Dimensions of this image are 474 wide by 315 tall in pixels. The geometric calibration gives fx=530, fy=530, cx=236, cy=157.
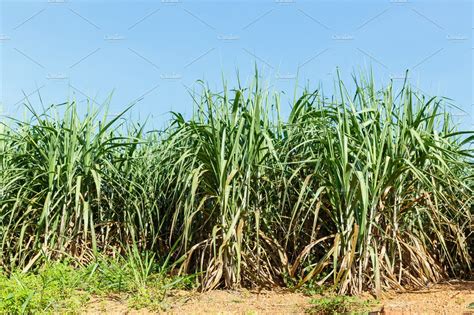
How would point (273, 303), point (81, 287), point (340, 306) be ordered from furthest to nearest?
point (81, 287)
point (273, 303)
point (340, 306)

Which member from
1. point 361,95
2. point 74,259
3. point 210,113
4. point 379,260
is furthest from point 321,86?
point 74,259

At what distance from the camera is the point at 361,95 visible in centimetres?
375

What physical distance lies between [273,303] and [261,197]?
2.50 ft

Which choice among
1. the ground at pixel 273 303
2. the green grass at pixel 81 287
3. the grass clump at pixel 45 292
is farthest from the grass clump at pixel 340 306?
the grass clump at pixel 45 292

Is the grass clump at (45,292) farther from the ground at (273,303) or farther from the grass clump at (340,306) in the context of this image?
the grass clump at (340,306)

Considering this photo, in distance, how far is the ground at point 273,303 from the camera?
3.01 meters

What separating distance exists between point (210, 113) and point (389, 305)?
1671mm

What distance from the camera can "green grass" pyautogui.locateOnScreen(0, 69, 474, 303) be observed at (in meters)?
3.35

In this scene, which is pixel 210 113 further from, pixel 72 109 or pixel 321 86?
pixel 72 109

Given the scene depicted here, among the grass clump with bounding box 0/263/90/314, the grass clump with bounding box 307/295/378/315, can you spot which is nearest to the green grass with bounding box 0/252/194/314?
the grass clump with bounding box 0/263/90/314

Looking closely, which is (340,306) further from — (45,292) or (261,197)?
(45,292)

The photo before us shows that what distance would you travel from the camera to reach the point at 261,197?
3.67 meters

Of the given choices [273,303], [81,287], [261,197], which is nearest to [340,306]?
[273,303]

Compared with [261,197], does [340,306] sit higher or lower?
lower
